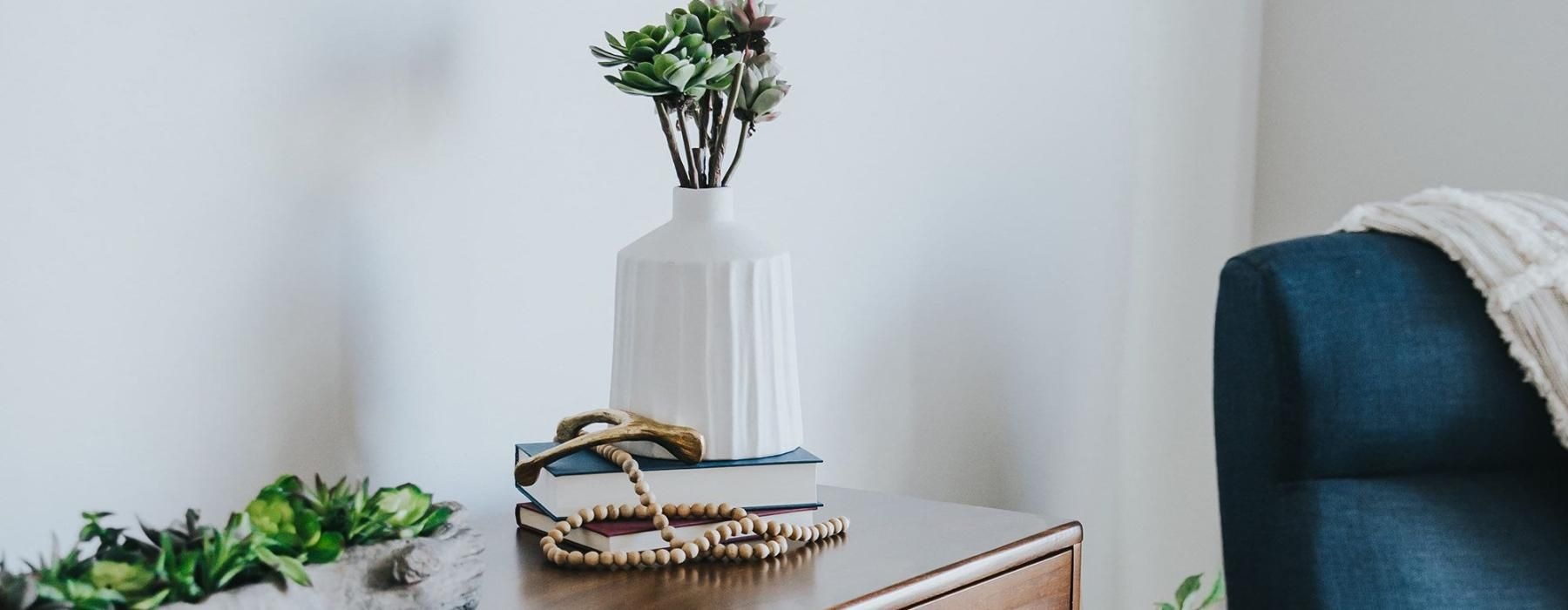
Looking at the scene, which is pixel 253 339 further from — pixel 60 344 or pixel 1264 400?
pixel 1264 400

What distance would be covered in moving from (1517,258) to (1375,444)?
0.22 meters

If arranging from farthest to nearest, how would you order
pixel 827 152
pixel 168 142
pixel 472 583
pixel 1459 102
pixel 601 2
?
pixel 1459 102
pixel 827 152
pixel 601 2
pixel 168 142
pixel 472 583

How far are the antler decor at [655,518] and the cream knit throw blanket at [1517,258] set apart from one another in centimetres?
64

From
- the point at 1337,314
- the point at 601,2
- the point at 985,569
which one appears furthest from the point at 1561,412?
the point at 601,2

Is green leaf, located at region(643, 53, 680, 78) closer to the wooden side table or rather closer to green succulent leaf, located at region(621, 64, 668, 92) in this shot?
green succulent leaf, located at region(621, 64, 668, 92)

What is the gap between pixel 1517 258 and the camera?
3.73 feet

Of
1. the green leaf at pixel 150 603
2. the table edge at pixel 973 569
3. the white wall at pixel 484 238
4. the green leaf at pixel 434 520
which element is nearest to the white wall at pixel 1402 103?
the white wall at pixel 484 238

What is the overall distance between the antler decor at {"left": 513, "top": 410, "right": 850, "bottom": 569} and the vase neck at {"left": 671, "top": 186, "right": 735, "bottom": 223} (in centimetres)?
14

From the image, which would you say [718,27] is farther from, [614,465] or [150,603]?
[150,603]

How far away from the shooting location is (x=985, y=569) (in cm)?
84

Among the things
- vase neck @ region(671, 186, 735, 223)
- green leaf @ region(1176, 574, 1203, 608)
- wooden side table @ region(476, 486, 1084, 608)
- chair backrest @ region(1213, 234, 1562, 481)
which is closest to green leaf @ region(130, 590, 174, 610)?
wooden side table @ region(476, 486, 1084, 608)

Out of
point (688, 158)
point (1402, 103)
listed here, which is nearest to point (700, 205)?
point (688, 158)

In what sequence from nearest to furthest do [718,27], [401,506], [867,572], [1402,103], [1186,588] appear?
[401,506] → [867,572] → [718,27] → [1186,588] → [1402,103]

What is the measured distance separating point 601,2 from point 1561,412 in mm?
851
